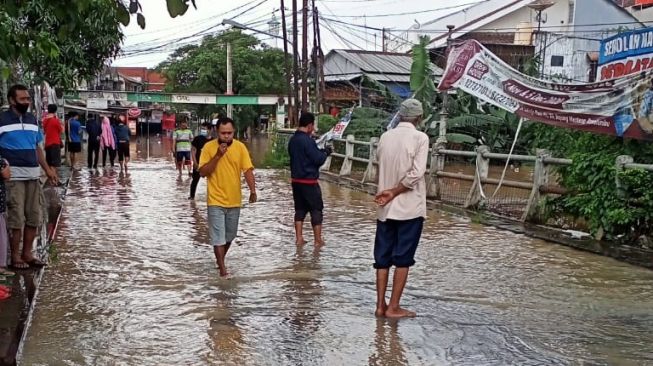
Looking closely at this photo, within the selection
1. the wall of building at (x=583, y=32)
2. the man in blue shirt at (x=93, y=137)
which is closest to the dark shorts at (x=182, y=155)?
the man in blue shirt at (x=93, y=137)

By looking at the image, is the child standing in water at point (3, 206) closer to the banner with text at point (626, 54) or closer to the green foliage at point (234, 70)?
the banner with text at point (626, 54)

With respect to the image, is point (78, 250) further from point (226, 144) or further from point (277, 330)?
point (277, 330)

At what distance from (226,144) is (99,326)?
215 centimetres

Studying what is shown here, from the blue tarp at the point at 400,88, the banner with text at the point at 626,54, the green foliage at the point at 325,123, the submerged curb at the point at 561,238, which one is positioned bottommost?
the submerged curb at the point at 561,238

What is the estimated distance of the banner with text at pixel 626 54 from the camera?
8.21m

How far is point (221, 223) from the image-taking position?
669cm

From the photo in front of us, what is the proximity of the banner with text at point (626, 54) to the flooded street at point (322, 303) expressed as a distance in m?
2.32

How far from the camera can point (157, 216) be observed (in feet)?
35.6

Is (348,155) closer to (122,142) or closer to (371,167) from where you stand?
(371,167)

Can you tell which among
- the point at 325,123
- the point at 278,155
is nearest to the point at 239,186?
the point at 325,123

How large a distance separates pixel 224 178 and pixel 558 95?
538cm

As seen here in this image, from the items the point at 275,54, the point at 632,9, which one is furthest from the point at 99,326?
the point at 275,54

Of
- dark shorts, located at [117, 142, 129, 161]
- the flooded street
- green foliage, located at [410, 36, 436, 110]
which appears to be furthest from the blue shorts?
dark shorts, located at [117, 142, 129, 161]

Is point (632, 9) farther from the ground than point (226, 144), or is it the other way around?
point (632, 9)
